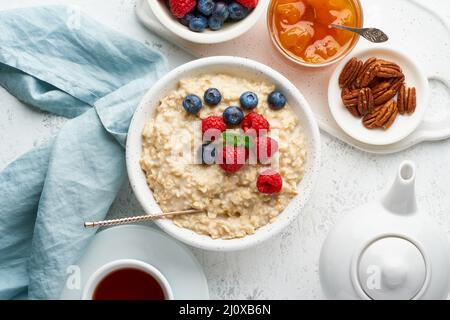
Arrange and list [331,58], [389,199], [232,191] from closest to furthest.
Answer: [389,199], [232,191], [331,58]

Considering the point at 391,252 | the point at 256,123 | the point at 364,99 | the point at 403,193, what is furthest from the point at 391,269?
the point at 364,99

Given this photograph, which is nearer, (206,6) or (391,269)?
(391,269)

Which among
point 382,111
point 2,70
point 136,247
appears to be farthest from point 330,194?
point 2,70

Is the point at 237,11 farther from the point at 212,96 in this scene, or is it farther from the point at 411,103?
the point at 411,103

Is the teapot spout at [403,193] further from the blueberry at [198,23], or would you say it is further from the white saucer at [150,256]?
the blueberry at [198,23]

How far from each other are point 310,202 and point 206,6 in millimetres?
592

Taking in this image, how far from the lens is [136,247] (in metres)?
1.95

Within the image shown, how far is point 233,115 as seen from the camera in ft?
6.09

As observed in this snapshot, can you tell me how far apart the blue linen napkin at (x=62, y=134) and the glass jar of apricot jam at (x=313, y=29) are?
330mm

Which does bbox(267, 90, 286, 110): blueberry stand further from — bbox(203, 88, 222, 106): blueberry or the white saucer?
the white saucer

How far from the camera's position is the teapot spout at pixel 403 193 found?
1.58 m

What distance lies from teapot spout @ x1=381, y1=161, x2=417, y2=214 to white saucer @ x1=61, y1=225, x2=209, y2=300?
54cm
